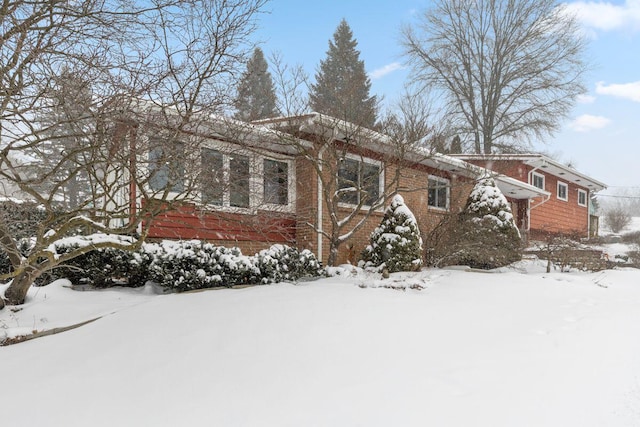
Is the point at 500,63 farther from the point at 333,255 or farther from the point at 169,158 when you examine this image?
the point at 169,158

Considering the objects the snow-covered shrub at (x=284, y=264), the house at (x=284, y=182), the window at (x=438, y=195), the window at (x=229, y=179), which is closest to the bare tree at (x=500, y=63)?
the window at (x=438, y=195)

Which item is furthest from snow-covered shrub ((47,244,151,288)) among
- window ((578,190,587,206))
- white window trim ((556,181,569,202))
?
window ((578,190,587,206))

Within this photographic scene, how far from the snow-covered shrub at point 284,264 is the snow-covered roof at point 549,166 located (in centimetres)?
1077

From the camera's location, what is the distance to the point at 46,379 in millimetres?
3615

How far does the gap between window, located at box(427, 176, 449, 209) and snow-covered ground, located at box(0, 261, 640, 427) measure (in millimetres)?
7889

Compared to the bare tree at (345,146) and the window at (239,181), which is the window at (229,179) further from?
the bare tree at (345,146)

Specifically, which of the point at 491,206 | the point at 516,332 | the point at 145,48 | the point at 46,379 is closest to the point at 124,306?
the point at 46,379

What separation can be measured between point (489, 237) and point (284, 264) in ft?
16.9

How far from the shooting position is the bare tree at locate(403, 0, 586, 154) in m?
24.5

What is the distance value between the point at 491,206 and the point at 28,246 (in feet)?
29.4

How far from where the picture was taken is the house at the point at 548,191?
17.6 m

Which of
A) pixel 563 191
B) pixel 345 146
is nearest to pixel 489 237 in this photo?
pixel 345 146

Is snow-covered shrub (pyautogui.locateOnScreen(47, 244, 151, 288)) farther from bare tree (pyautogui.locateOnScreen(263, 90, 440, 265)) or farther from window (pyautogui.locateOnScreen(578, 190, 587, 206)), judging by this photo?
window (pyautogui.locateOnScreen(578, 190, 587, 206))

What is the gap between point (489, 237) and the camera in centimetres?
999
